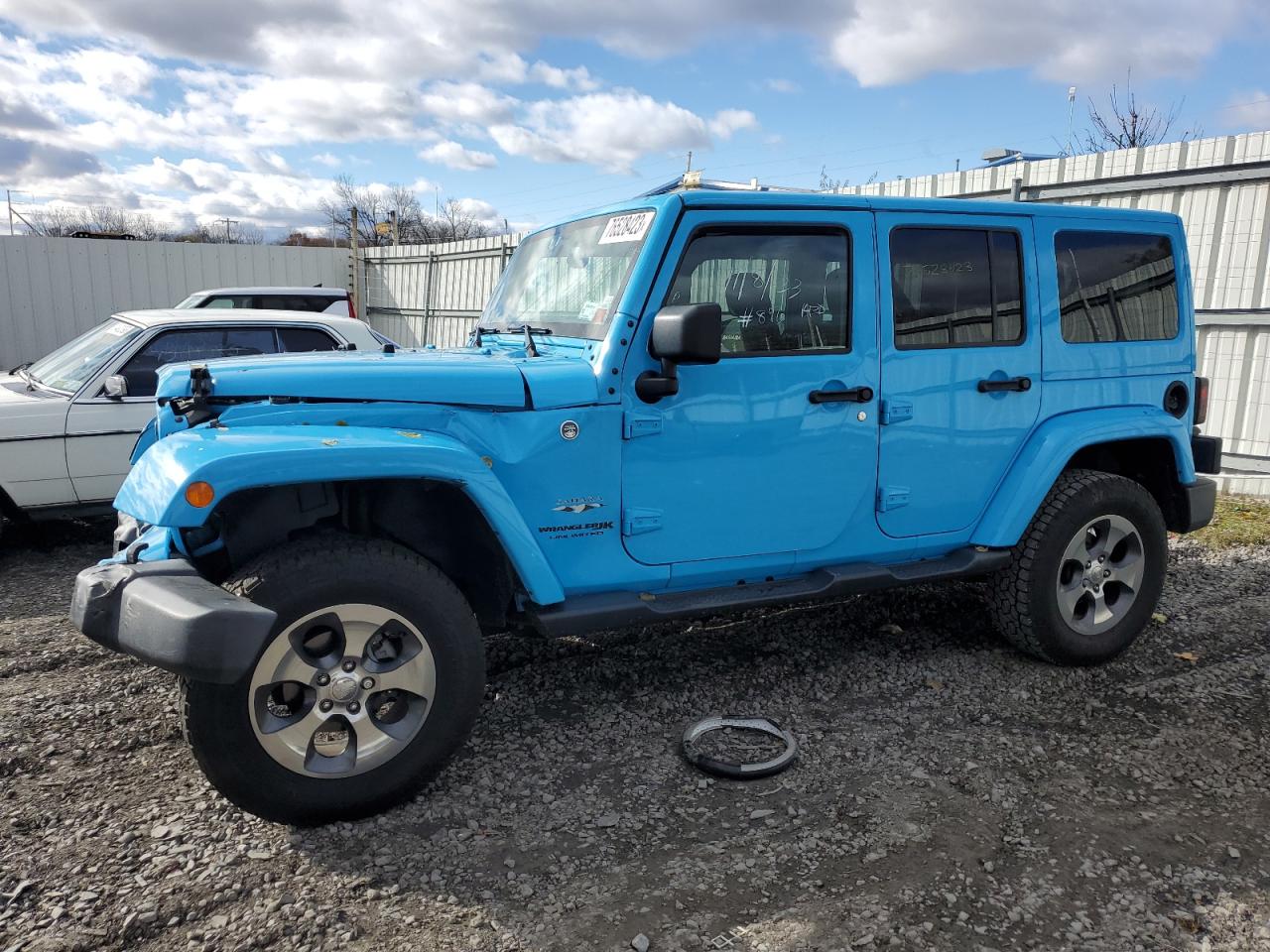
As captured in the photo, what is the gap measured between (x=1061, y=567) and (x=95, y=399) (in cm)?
604

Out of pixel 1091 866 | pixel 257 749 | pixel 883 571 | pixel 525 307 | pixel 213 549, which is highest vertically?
pixel 525 307

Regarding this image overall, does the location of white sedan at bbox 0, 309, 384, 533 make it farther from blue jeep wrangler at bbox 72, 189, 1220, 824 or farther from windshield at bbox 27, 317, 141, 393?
blue jeep wrangler at bbox 72, 189, 1220, 824

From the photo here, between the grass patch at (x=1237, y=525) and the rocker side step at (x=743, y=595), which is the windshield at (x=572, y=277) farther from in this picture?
the grass patch at (x=1237, y=525)

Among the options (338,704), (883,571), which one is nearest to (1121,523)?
(883,571)

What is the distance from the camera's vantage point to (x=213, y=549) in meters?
3.12

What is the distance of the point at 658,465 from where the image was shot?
3.43 metres

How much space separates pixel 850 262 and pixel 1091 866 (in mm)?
2377

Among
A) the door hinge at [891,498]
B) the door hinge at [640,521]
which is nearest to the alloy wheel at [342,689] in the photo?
the door hinge at [640,521]

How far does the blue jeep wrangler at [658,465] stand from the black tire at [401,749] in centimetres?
1

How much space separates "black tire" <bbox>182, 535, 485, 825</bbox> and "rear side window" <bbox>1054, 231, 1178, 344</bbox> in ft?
10.3

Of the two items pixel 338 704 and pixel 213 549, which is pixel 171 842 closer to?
pixel 338 704

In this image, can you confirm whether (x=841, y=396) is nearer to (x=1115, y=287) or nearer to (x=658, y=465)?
(x=658, y=465)

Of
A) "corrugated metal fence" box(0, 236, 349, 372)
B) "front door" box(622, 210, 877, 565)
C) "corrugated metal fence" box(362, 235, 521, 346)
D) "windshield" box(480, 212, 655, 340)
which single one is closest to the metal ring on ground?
"front door" box(622, 210, 877, 565)

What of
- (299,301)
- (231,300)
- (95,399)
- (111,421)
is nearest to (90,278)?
(231,300)
